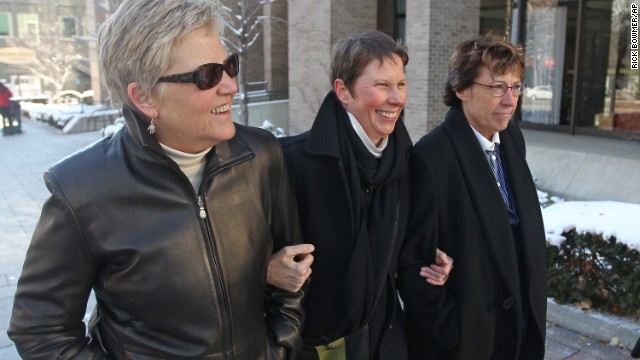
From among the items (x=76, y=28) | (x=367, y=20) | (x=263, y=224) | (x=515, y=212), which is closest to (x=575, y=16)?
(x=367, y=20)

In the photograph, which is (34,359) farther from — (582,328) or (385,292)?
(582,328)

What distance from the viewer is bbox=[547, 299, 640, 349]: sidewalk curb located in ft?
13.3

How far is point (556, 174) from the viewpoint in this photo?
31.0 ft

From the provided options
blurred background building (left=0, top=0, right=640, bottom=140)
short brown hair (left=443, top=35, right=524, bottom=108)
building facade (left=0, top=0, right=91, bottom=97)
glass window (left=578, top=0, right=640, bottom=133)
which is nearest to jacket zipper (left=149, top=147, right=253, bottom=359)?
short brown hair (left=443, top=35, right=524, bottom=108)

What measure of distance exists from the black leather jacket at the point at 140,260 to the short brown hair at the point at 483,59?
4.13ft

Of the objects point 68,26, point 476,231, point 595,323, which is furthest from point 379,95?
point 68,26

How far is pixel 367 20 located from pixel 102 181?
14.0 m

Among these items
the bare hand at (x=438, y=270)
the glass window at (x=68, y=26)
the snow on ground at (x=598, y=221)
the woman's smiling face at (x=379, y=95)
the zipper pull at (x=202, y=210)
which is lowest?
the snow on ground at (x=598, y=221)

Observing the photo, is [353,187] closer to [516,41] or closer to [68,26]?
[516,41]

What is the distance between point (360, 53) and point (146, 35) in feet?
3.12

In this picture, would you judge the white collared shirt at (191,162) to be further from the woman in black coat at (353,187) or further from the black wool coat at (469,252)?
the black wool coat at (469,252)

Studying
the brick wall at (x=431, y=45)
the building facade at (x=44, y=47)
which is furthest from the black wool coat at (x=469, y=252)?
the building facade at (x=44, y=47)

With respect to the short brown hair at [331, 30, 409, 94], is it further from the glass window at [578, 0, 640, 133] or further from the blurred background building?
the glass window at [578, 0, 640, 133]

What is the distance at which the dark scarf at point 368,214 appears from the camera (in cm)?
214
